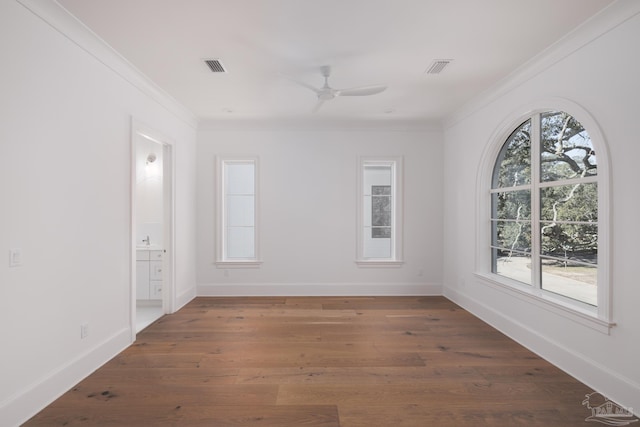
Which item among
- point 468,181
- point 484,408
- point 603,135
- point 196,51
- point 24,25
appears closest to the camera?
point 24,25

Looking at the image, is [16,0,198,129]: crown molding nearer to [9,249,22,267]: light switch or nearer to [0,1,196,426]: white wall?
[0,1,196,426]: white wall

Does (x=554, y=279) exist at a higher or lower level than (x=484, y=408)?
higher

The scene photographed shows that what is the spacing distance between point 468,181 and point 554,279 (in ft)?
5.88

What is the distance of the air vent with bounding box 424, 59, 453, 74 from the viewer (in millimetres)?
3180

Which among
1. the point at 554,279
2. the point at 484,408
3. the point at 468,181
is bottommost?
the point at 484,408

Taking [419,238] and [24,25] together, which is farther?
[419,238]

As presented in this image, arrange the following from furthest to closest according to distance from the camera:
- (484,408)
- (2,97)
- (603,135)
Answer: (603,135)
(484,408)
(2,97)

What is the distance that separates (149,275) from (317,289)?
251 cm

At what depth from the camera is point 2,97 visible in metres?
2.01

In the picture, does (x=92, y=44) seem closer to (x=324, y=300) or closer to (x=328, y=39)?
(x=328, y=39)

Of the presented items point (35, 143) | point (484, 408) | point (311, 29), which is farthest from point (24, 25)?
point (484, 408)

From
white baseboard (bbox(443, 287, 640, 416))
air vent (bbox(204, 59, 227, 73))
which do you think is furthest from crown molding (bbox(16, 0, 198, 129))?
white baseboard (bbox(443, 287, 640, 416))

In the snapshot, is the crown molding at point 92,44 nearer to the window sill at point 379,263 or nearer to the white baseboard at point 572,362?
the window sill at point 379,263

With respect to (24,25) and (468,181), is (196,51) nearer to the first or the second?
(24,25)
